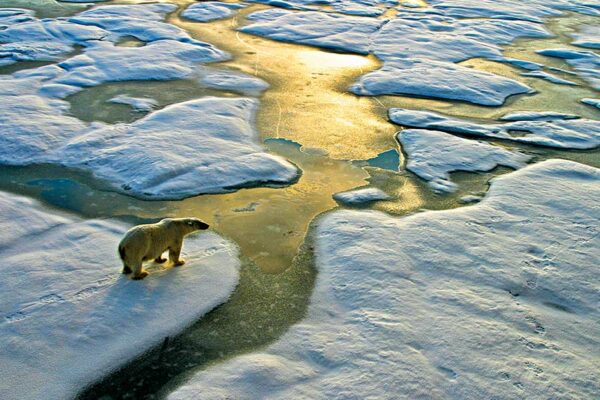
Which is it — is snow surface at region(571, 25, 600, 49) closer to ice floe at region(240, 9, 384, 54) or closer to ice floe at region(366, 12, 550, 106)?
ice floe at region(366, 12, 550, 106)

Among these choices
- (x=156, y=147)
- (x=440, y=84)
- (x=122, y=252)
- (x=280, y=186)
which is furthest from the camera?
(x=440, y=84)

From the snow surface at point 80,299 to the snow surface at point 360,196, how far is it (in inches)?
57.4

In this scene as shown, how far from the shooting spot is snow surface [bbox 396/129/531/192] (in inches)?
245

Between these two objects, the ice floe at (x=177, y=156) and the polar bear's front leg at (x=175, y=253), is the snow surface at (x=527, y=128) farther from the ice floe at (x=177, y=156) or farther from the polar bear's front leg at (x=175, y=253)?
the polar bear's front leg at (x=175, y=253)

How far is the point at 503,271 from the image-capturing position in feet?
14.8

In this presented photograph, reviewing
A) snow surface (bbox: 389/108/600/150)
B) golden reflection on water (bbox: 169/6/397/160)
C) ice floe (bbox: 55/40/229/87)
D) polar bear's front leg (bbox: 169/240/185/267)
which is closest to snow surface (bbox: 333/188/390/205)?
golden reflection on water (bbox: 169/6/397/160)

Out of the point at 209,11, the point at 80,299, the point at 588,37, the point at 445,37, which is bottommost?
the point at 80,299

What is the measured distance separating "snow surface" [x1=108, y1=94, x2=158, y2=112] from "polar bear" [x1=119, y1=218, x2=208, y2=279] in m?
3.61

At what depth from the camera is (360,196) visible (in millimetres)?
5617

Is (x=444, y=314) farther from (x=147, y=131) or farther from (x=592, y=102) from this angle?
(x=592, y=102)

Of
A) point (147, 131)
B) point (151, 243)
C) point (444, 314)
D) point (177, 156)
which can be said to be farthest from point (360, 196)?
point (147, 131)

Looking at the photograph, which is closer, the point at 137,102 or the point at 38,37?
the point at 137,102

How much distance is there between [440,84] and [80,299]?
6.97 metres

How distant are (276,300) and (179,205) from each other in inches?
67.3
